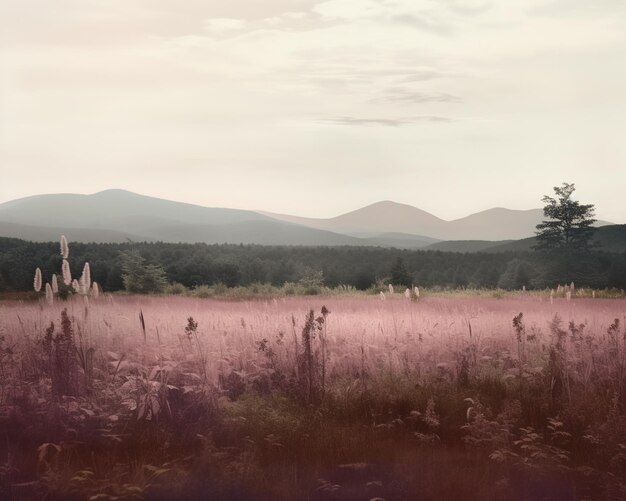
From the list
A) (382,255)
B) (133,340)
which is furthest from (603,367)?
(382,255)

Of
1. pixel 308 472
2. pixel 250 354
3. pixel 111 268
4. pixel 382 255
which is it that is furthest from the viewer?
pixel 382 255

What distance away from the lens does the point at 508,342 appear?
10.9 metres

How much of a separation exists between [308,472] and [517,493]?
1791 mm

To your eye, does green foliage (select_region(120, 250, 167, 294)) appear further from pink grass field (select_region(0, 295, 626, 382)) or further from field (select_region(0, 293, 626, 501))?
field (select_region(0, 293, 626, 501))

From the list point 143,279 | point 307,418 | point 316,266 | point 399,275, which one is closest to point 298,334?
point 307,418

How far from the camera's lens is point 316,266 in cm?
3725

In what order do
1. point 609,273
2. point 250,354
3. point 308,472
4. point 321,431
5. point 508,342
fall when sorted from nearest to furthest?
1. point 308,472
2. point 321,431
3. point 250,354
4. point 508,342
5. point 609,273

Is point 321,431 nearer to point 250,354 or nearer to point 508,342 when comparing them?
point 250,354

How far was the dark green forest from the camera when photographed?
113 ft

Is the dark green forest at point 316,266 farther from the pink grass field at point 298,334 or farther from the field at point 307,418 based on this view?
the field at point 307,418

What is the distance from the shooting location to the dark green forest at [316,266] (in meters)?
34.5

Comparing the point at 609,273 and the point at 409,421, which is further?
the point at 609,273

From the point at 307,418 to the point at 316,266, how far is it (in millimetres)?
30188

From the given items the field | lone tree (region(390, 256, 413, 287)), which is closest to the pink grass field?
the field
